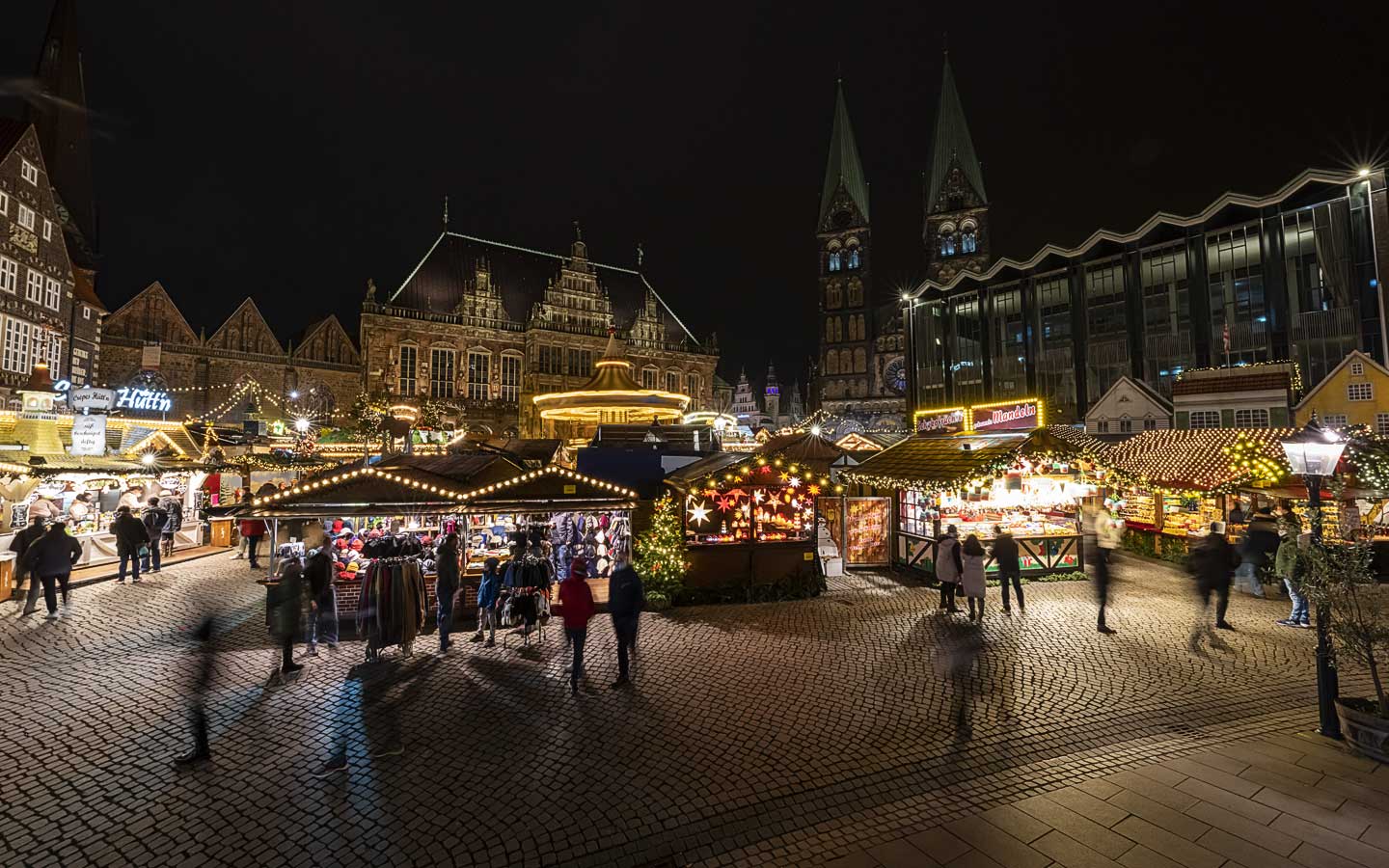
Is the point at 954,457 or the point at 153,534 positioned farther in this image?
the point at 954,457

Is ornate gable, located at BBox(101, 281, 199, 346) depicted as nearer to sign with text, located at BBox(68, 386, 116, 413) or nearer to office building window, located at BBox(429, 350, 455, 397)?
office building window, located at BBox(429, 350, 455, 397)

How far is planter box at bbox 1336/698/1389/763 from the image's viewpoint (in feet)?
16.1

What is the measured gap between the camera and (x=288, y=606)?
7113 mm

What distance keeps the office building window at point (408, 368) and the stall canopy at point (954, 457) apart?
Answer: 119 ft

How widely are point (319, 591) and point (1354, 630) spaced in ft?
37.1

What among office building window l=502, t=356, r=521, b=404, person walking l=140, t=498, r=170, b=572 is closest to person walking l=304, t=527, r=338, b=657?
person walking l=140, t=498, r=170, b=572

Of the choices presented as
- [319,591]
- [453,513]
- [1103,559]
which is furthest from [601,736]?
[1103,559]

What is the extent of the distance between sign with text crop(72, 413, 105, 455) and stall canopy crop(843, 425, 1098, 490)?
20.6 meters

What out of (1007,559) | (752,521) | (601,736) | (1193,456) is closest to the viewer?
(601,736)

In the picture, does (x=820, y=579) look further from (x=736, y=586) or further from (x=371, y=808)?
(x=371, y=808)

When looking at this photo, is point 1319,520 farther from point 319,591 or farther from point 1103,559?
point 319,591

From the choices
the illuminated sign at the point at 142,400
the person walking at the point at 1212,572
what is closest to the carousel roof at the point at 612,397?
the person walking at the point at 1212,572

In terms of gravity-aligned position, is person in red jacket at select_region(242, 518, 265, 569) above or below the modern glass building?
below

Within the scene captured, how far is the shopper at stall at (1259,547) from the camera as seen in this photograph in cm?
1046
